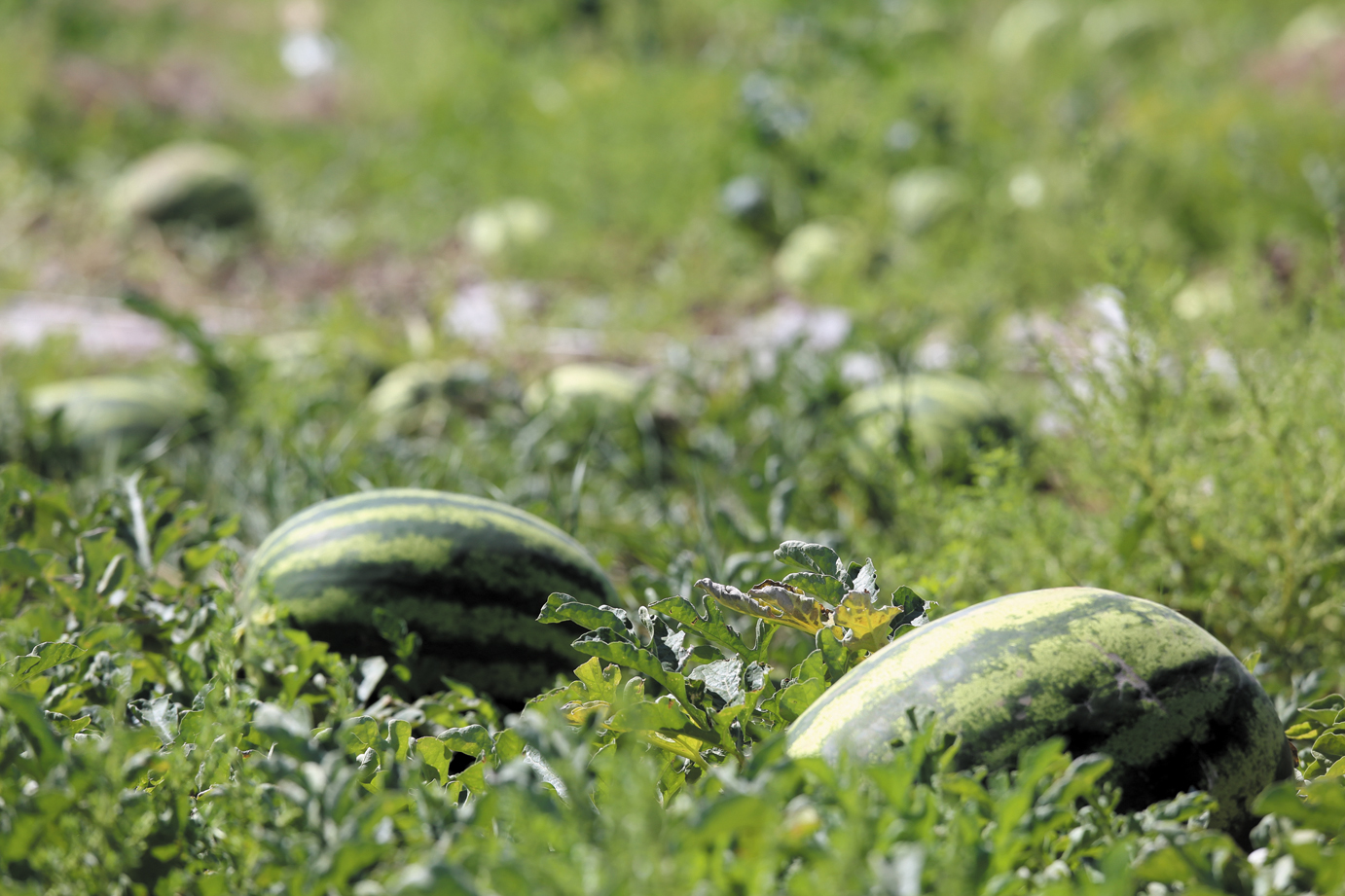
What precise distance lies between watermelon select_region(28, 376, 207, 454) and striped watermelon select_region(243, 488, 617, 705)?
1.46 m

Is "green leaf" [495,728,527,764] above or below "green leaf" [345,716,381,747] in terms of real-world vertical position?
above

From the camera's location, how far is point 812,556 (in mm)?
1346

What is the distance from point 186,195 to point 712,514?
5.93 meters

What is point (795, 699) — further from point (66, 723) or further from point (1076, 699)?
point (66, 723)

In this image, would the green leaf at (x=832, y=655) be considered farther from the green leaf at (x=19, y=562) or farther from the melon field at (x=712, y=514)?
the green leaf at (x=19, y=562)

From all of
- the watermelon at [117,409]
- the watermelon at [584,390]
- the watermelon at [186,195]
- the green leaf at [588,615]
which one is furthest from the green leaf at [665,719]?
the watermelon at [186,195]

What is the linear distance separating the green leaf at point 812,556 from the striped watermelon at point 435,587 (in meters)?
0.52

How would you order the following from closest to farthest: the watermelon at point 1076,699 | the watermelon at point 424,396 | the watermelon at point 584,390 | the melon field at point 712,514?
the melon field at point 712,514, the watermelon at point 1076,699, the watermelon at point 584,390, the watermelon at point 424,396

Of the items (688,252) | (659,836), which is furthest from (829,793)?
(688,252)

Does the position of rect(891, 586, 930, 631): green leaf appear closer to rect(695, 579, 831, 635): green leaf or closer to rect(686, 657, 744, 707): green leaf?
rect(695, 579, 831, 635): green leaf

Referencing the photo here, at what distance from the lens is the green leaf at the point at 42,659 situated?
1.28 m

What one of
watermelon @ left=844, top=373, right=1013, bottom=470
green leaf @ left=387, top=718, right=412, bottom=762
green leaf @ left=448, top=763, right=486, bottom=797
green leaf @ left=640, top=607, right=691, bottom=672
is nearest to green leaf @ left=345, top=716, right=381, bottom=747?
green leaf @ left=387, top=718, right=412, bottom=762

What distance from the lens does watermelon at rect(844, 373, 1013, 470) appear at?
2.89 metres

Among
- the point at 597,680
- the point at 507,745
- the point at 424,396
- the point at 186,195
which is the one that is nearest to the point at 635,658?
the point at 597,680
